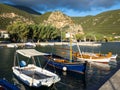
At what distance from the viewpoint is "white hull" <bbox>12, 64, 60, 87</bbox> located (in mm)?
35812

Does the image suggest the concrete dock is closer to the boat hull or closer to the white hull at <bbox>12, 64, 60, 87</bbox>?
the white hull at <bbox>12, 64, 60, 87</bbox>

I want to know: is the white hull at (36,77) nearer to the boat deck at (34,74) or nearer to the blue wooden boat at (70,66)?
the boat deck at (34,74)

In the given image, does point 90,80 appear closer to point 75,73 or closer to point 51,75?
point 75,73

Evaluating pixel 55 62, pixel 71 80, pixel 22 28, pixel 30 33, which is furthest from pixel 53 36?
pixel 71 80

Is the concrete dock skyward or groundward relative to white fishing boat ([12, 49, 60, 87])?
skyward

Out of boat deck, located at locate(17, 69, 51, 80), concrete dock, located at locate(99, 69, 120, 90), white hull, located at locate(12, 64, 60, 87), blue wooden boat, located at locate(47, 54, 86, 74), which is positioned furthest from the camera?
blue wooden boat, located at locate(47, 54, 86, 74)

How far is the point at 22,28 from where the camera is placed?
15675cm

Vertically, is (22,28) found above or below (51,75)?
above

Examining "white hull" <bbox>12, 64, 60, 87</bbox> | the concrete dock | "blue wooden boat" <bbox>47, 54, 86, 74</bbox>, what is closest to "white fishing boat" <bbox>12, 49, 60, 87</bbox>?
"white hull" <bbox>12, 64, 60, 87</bbox>

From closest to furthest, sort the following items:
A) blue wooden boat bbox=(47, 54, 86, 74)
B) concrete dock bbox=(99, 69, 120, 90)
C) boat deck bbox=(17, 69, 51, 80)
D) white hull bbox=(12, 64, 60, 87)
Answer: concrete dock bbox=(99, 69, 120, 90) → white hull bbox=(12, 64, 60, 87) → boat deck bbox=(17, 69, 51, 80) → blue wooden boat bbox=(47, 54, 86, 74)

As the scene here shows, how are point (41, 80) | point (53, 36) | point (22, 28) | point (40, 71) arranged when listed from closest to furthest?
point (41, 80), point (40, 71), point (22, 28), point (53, 36)

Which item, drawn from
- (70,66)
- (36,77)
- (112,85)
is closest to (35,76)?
(36,77)

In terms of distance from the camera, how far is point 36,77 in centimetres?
3922

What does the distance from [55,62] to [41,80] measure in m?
21.8
